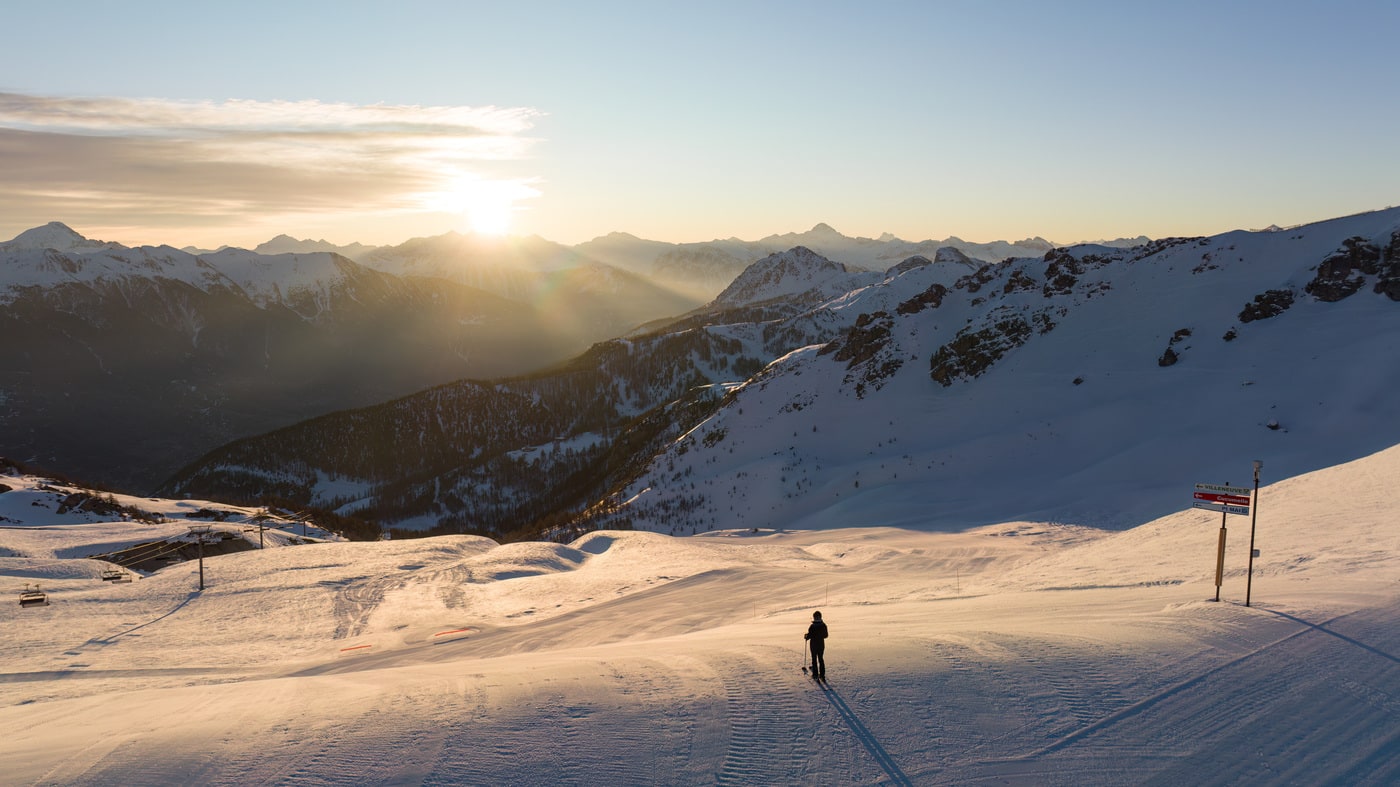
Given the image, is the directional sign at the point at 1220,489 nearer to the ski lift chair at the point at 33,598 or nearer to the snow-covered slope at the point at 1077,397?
the snow-covered slope at the point at 1077,397

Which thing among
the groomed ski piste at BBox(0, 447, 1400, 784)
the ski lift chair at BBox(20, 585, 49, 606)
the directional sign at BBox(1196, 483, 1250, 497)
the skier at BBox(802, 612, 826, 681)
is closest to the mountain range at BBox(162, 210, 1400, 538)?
the groomed ski piste at BBox(0, 447, 1400, 784)

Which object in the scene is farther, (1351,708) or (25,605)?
(25,605)

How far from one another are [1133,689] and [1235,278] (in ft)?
311

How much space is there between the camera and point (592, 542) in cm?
5141

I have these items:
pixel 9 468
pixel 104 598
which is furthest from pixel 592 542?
pixel 9 468

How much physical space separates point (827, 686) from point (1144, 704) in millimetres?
5196

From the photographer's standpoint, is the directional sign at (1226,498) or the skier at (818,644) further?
the directional sign at (1226,498)

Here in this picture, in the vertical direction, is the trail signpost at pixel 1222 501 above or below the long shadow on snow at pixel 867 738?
above

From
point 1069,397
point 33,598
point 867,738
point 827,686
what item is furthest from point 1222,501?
point 1069,397

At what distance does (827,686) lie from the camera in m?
13.3

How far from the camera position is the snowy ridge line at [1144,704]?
35.2ft

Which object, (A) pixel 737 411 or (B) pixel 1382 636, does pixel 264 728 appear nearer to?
(B) pixel 1382 636

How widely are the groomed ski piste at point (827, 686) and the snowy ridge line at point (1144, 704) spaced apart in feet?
0.16

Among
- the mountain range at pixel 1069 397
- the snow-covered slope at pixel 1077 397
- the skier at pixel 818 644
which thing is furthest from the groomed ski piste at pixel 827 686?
the snow-covered slope at pixel 1077 397
